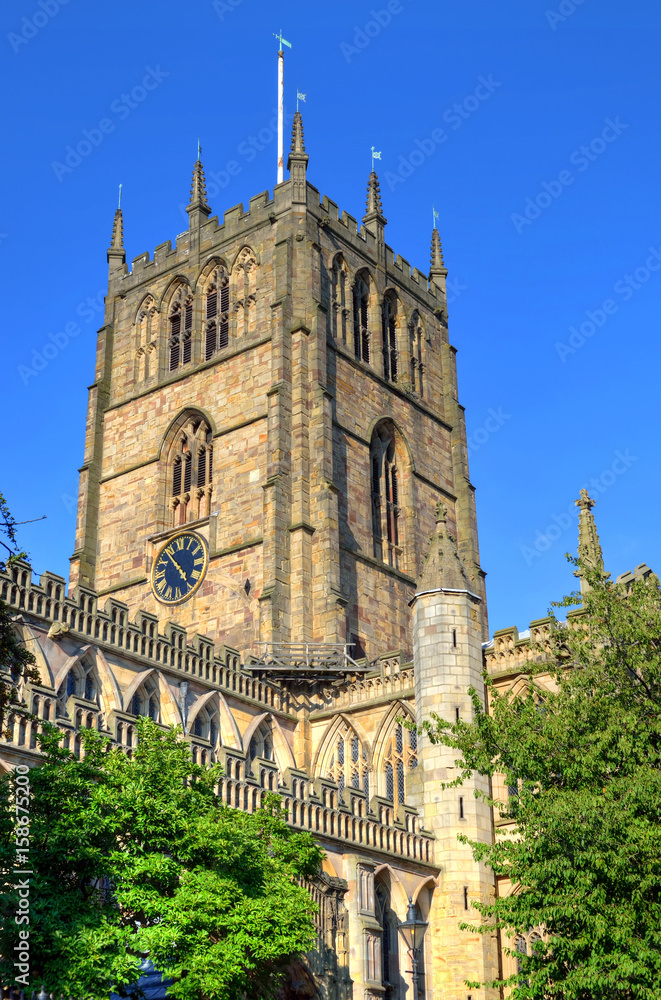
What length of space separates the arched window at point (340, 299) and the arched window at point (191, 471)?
20.4ft

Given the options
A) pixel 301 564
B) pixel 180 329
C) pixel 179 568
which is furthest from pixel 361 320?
pixel 301 564

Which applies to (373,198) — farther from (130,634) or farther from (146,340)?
(130,634)

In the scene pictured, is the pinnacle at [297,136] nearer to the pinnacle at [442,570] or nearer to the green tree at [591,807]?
the pinnacle at [442,570]

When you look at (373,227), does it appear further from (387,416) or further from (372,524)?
(372,524)

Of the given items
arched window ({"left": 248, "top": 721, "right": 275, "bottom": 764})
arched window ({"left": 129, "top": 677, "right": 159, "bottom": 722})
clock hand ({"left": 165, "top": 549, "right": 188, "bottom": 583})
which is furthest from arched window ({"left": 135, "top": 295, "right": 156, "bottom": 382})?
arched window ({"left": 129, "top": 677, "right": 159, "bottom": 722})

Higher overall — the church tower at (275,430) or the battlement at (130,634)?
the church tower at (275,430)

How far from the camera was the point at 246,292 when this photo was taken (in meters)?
52.6

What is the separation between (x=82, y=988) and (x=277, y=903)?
14.2 feet

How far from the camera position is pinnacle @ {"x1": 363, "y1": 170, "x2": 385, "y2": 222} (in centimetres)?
5841

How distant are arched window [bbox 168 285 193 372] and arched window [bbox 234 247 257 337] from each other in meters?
2.51

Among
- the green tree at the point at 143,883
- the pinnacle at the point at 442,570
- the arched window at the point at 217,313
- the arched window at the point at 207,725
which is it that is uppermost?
the arched window at the point at 217,313

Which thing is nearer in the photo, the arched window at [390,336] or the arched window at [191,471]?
the arched window at [191,471]

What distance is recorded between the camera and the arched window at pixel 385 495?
→ 1999 inches

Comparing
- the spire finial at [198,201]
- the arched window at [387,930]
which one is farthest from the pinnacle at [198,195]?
the arched window at [387,930]
